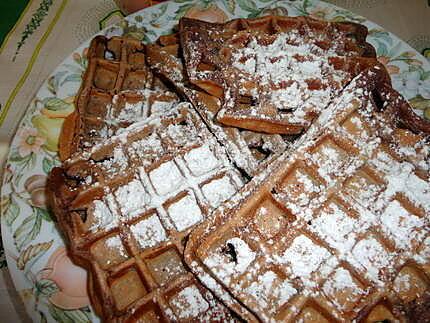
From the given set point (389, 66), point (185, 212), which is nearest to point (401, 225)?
point (185, 212)

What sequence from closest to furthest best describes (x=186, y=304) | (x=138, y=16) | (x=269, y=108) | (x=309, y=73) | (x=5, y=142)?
1. (x=186, y=304)
2. (x=269, y=108)
3. (x=309, y=73)
4. (x=5, y=142)
5. (x=138, y=16)

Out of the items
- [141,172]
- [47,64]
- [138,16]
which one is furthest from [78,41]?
[141,172]

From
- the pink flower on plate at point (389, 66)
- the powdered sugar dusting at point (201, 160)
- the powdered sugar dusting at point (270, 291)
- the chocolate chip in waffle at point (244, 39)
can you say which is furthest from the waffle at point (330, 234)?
the pink flower on plate at point (389, 66)

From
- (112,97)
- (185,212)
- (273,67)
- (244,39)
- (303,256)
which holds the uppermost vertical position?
(112,97)

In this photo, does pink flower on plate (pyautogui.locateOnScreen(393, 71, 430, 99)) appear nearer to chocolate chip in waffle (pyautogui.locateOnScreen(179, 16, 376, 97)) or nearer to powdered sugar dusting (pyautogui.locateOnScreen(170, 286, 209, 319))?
chocolate chip in waffle (pyautogui.locateOnScreen(179, 16, 376, 97))

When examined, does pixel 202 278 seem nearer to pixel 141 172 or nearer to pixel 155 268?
pixel 155 268

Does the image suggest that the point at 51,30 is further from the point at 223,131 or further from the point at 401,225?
the point at 401,225
